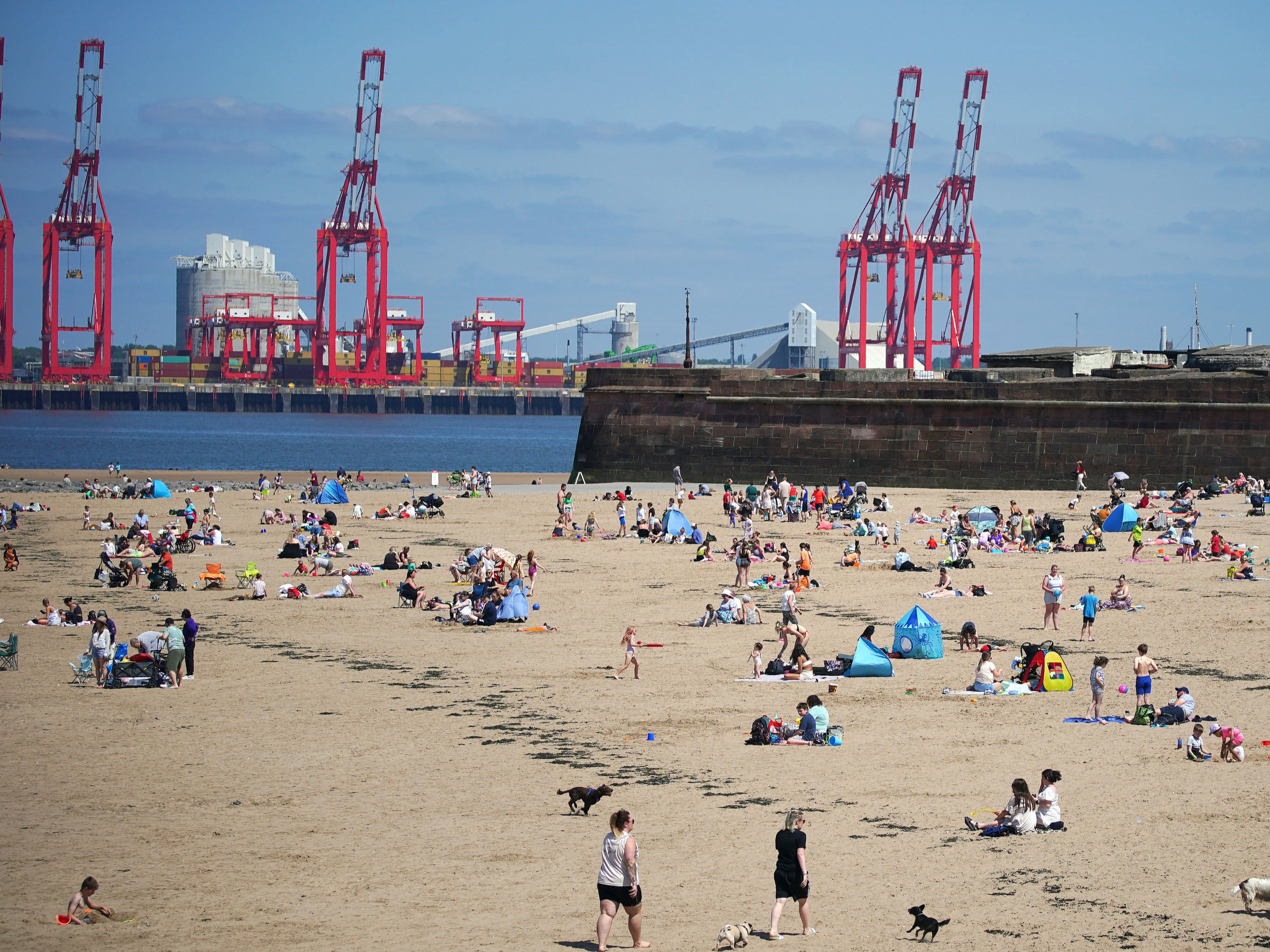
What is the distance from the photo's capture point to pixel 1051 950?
726 centimetres

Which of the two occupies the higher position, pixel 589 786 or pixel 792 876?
pixel 792 876

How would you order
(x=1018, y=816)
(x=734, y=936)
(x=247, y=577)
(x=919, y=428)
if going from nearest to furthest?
1. (x=734, y=936)
2. (x=1018, y=816)
3. (x=247, y=577)
4. (x=919, y=428)

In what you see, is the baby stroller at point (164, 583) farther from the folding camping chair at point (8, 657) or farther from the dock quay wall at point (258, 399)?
the dock quay wall at point (258, 399)

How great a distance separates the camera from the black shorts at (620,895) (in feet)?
24.3

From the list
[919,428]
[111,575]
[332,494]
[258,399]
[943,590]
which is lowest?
[111,575]

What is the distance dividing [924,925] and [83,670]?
10018mm

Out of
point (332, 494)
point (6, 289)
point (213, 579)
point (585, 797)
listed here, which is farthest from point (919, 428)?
point (6, 289)

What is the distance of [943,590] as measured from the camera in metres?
18.6

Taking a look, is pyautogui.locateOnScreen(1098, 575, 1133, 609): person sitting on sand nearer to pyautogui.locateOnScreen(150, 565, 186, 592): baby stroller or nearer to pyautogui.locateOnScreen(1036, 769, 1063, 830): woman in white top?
pyautogui.locateOnScreen(1036, 769, 1063, 830): woman in white top

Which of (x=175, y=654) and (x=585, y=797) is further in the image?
(x=175, y=654)

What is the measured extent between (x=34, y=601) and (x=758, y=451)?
19356mm

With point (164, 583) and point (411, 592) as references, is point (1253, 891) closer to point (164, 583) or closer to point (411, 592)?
point (411, 592)

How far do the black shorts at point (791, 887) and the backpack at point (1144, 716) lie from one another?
530cm

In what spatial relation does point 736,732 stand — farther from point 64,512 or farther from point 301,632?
point 64,512
